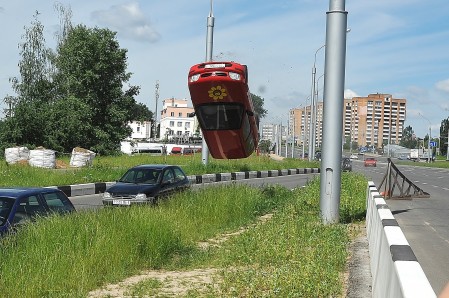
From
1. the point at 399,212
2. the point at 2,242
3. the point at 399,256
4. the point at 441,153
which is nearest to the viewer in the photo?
the point at 399,256

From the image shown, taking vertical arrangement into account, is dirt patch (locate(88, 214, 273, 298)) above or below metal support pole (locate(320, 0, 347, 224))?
below

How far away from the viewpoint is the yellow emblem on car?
56.9 feet

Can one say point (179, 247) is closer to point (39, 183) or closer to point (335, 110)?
point (335, 110)

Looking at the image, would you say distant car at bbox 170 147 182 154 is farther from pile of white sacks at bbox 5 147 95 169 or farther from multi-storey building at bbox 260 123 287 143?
pile of white sacks at bbox 5 147 95 169

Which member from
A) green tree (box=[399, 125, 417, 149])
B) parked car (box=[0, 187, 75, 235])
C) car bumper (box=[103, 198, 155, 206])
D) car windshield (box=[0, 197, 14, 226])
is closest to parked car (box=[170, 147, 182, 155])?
car bumper (box=[103, 198, 155, 206])

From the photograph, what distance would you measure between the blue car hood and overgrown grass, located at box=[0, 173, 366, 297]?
3380mm

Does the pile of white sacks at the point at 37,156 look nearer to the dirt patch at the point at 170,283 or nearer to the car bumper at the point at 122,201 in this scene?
the car bumper at the point at 122,201

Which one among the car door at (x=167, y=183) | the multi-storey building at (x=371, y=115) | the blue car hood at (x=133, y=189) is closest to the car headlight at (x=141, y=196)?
the blue car hood at (x=133, y=189)

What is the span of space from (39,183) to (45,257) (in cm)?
1341

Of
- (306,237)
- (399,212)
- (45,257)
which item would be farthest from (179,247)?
(399,212)

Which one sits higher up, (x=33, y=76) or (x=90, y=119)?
(x=33, y=76)

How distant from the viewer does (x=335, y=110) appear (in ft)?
37.0

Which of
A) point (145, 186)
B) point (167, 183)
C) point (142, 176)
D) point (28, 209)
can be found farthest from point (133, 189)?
point (28, 209)

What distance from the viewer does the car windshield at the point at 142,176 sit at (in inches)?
596
